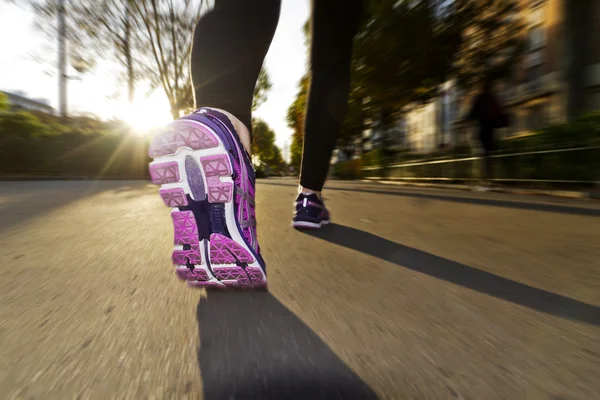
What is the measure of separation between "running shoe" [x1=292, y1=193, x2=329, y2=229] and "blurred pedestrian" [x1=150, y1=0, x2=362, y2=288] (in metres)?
0.14

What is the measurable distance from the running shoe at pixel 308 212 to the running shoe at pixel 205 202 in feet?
4.02

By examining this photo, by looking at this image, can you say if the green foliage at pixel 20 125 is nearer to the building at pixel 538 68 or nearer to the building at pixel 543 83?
the building at pixel 543 83

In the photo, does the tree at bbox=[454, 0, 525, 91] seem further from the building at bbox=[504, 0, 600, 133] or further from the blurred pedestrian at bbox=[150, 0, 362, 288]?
the blurred pedestrian at bbox=[150, 0, 362, 288]

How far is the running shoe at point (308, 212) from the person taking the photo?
8.27 ft

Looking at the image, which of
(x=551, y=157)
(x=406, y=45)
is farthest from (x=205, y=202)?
(x=406, y=45)

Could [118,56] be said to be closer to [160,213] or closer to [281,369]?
[160,213]

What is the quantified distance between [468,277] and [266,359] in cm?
98

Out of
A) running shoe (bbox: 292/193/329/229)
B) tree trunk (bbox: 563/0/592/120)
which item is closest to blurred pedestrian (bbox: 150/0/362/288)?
running shoe (bbox: 292/193/329/229)

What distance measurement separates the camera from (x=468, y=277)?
1.59 m

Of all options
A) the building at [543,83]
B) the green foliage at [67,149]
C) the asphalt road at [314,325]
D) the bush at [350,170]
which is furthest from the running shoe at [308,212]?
the bush at [350,170]

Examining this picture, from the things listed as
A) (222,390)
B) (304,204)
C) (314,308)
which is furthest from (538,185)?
(222,390)

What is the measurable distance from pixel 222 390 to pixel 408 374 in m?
0.35

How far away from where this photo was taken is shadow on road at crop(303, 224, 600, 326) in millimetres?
1230

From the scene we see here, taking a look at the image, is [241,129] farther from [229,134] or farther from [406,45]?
[406,45]
